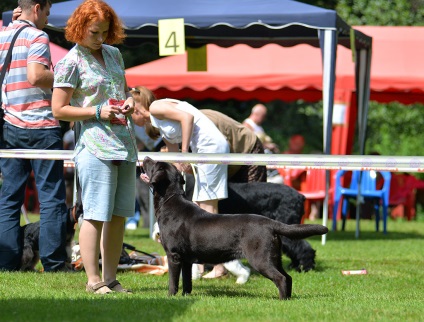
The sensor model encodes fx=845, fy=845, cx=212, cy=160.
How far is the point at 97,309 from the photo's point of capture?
455cm

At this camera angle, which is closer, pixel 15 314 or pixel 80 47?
pixel 15 314

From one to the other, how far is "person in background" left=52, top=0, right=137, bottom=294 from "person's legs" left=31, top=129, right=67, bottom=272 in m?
1.21

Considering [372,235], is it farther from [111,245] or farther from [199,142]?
[111,245]

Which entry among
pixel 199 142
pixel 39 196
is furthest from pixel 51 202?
pixel 199 142

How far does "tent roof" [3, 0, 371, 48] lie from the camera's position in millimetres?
9055

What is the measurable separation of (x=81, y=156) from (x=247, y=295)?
1452 mm

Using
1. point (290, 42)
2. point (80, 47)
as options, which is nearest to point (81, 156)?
point (80, 47)

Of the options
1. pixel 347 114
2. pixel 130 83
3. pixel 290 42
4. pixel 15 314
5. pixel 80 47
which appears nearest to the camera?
pixel 15 314

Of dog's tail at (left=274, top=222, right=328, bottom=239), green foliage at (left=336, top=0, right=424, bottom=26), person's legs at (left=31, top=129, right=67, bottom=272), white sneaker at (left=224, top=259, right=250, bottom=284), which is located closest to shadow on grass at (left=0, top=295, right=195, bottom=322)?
dog's tail at (left=274, top=222, right=328, bottom=239)

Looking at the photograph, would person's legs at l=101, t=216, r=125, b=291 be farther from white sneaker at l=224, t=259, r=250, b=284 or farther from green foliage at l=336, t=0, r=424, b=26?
green foliage at l=336, t=0, r=424, b=26

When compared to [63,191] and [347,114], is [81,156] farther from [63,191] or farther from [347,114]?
[347,114]

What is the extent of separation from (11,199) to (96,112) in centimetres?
184

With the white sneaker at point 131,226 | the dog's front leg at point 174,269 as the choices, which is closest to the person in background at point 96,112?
the dog's front leg at point 174,269

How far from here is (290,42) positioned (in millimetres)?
10516
